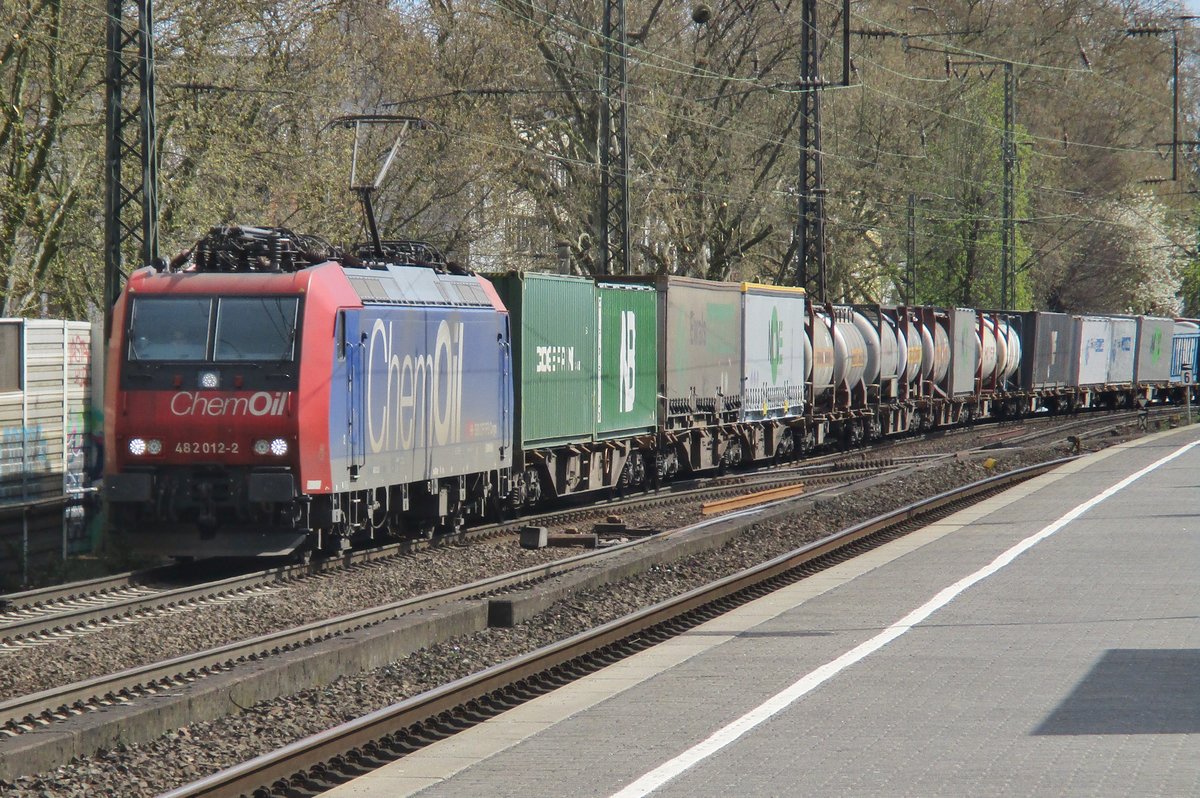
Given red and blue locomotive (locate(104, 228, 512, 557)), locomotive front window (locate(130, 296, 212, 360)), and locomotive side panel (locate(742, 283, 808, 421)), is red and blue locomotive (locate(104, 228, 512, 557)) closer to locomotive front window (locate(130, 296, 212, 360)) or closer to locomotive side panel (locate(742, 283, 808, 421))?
locomotive front window (locate(130, 296, 212, 360))

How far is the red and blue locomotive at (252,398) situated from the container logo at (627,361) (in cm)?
730

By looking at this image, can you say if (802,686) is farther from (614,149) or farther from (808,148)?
(614,149)

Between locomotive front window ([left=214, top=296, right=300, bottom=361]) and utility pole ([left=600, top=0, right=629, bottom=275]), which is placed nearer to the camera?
locomotive front window ([left=214, top=296, right=300, bottom=361])

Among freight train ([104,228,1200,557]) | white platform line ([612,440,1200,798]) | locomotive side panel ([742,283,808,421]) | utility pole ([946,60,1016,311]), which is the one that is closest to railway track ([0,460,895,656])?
freight train ([104,228,1200,557])

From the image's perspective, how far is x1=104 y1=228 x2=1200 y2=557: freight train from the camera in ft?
51.2

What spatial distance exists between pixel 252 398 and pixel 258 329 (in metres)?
0.73

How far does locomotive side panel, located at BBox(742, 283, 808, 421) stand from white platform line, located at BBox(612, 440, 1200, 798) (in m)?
12.8

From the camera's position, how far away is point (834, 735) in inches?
320

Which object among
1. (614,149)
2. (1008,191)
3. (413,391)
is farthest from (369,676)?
(1008,191)

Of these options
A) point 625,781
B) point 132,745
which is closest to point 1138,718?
point 625,781

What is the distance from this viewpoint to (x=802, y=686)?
31.0 ft

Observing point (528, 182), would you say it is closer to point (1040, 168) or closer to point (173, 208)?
point (173, 208)

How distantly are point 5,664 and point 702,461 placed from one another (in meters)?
17.9

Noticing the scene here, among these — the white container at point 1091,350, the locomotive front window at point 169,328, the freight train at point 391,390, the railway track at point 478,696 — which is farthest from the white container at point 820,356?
the white container at point 1091,350
